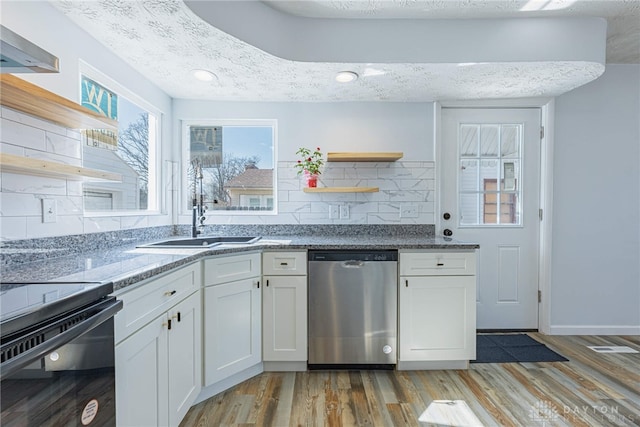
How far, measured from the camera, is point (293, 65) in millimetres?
2127

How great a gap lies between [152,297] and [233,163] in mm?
1751

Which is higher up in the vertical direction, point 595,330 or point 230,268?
point 230,268

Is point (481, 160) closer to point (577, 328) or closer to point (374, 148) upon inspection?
point (374, 148)

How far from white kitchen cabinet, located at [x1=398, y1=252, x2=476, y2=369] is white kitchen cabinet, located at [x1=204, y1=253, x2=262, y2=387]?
3.24 ft

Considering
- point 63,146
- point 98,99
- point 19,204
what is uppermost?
point 98,99

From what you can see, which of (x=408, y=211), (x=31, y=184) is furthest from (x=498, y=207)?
(x=31, y=184)

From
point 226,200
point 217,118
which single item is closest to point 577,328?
point 226,200

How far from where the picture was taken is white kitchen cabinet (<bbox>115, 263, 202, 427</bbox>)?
121cm

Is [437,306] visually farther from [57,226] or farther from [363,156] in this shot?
[57,226]

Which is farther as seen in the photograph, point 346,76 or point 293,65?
point 346,76

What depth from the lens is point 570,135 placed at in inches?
115

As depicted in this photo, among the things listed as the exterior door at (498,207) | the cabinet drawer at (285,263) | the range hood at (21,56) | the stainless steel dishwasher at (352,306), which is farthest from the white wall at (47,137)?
the exterior door at (498,207)

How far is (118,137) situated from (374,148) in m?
1.94

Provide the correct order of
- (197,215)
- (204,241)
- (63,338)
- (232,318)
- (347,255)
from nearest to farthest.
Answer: (63,338) → (232,318) → (347,255) → (204,241) → (197,215)
